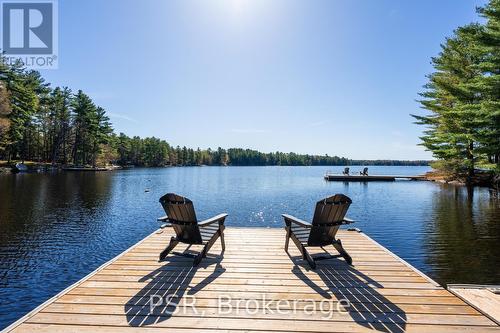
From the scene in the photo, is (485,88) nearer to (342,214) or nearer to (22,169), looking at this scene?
(342,214)

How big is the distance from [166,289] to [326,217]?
2930 mm

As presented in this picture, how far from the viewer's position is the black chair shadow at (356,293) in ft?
11.0

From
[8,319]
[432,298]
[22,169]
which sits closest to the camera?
[432,298]

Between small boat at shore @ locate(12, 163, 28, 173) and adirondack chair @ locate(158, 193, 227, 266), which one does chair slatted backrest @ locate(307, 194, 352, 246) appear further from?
small boat at shore @ locate(12, 163, 28, 173)

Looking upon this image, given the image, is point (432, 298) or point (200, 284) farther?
point (200, 284)

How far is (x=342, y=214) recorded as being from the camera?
18.1 feet

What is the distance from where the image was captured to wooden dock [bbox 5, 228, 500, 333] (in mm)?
3238

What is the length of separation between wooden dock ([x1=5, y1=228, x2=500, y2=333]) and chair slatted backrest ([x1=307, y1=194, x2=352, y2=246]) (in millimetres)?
524

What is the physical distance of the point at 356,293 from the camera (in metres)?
4.12

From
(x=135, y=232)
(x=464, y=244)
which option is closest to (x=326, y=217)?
(x=464, y=244)

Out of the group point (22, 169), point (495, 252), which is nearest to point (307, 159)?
point (22, 169)

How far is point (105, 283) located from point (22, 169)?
50.7 meters

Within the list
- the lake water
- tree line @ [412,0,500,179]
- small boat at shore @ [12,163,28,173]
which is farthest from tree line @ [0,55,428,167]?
tree line @ [412,0,500,179]

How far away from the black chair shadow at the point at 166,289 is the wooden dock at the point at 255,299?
0.5 inches
